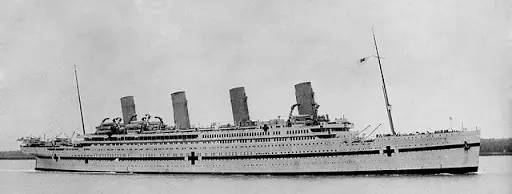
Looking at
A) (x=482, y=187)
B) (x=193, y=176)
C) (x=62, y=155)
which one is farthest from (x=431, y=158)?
(x=62, y=155)

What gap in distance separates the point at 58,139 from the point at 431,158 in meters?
26.4

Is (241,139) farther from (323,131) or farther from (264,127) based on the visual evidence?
(323,131)

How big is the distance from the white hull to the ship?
0.05m

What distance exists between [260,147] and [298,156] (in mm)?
2325

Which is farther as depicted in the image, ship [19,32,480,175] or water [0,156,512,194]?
ship [19,32,480,175]

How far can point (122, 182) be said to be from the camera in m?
29.2

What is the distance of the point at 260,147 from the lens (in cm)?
3081

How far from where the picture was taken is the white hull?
2691cm

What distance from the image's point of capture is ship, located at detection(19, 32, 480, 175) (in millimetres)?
27047

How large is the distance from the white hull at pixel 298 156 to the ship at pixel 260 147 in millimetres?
45

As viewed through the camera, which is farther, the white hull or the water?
the white hull

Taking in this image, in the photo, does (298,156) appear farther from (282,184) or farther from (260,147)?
(282,184)

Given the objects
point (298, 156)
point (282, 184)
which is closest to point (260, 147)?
point (298, 156)

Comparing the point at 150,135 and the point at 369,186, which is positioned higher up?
the point at 150,135
